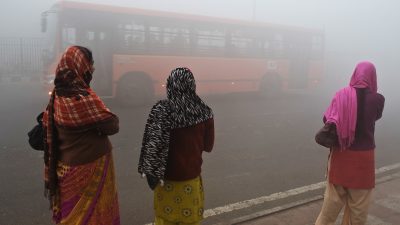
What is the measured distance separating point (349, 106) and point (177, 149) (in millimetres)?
1441

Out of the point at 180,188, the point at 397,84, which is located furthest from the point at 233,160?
the point at 397,84

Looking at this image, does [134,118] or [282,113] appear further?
[282,113]

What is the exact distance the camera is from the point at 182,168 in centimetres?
269

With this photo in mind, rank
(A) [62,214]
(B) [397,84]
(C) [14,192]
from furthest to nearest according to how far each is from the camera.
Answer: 1. (B) [397,84]
2. (C) [14,192]
3. (A) [62,214]

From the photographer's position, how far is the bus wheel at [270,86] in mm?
15750

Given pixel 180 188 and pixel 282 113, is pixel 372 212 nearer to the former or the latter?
pixel 180 188

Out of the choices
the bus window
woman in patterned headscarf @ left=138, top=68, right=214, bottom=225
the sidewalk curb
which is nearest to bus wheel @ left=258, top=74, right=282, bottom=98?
the bus window

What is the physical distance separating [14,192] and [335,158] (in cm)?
362

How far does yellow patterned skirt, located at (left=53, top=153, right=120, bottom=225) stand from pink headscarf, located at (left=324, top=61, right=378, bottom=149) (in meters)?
1.79

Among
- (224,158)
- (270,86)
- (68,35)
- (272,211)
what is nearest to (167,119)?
(272,211)

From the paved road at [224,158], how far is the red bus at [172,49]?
3.81ft

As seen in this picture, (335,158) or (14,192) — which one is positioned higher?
(335,158)

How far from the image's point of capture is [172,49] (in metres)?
13.1

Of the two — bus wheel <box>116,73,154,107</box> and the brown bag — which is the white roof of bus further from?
the brown bag
